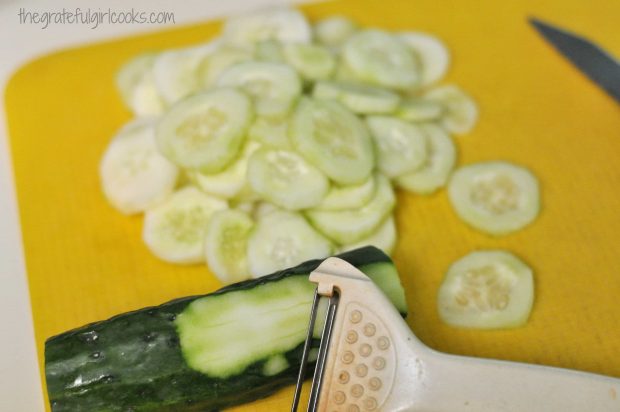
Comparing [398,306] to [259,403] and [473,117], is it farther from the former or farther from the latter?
[473,117]

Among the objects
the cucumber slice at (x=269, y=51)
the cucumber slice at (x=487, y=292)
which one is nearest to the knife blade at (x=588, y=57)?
the cucumber slice at (x=487, y=292)

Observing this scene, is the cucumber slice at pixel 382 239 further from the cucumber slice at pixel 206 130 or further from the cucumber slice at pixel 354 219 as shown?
the cucumber slice at pixel 206 130

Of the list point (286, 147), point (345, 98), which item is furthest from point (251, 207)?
point (345, 98)

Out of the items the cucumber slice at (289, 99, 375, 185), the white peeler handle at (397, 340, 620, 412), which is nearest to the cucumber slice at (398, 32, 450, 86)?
the cucumber slice at (289, 99, 375, 185)

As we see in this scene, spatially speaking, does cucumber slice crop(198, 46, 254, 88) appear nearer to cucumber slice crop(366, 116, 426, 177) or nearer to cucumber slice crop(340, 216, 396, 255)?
cucumber slice crop(366, 116, 426, 177)

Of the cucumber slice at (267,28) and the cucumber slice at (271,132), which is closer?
the cucumber slice at (271,132)

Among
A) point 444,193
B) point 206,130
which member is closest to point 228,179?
point 206,130

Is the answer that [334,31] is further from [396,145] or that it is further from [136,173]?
[136,173]
